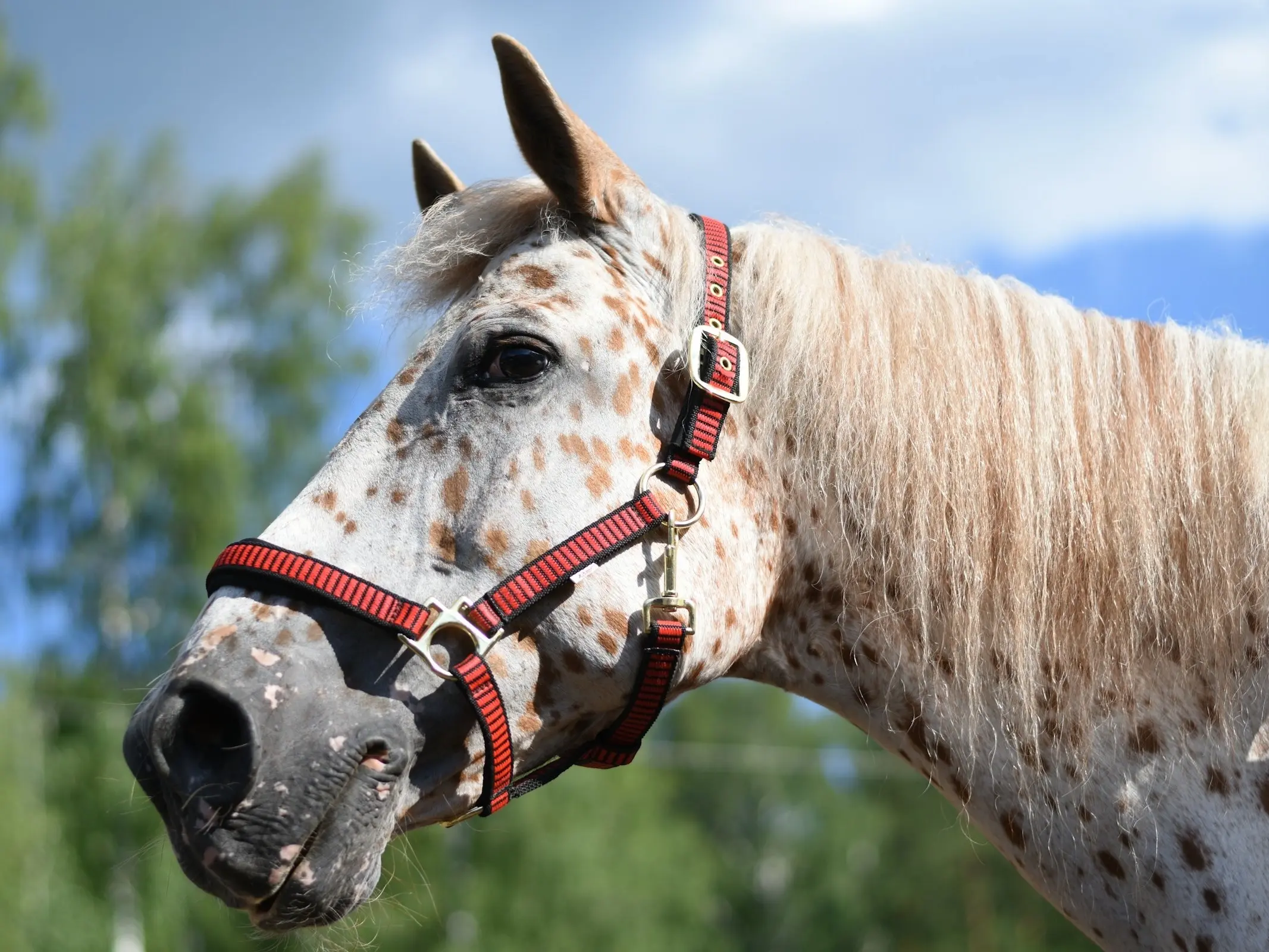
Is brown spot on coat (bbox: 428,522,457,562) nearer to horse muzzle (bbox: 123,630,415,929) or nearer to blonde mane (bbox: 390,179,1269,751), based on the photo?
horse muzzle (bbox: 123,630,415,929)

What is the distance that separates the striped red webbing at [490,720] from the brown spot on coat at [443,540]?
221 mm

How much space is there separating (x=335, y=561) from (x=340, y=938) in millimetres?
959

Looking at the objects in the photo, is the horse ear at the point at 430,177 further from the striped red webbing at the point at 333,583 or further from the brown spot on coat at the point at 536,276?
the striped red webbing at the point at 333,583

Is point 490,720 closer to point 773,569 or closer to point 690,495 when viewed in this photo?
point 690,495

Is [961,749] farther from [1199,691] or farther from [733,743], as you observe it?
[733,743]

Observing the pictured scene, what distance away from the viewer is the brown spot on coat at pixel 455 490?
7.80 ft

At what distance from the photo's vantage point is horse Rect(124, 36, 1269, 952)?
2.18 meters

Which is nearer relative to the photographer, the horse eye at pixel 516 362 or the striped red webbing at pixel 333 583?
the striped red webbing at pixel 333 583

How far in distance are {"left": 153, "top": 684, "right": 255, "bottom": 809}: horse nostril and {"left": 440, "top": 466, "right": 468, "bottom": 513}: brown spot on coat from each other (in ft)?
1.95

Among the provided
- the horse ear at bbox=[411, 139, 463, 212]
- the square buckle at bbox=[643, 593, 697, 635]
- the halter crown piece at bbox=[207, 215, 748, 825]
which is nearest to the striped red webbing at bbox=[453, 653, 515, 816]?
the halter crown piece at bbox=[207, 215, 748, 825]

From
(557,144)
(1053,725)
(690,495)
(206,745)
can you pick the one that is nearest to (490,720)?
(206,745)

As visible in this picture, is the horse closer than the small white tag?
Yes

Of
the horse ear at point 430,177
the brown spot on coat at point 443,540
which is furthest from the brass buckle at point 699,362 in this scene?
the horse ear at point 430,177

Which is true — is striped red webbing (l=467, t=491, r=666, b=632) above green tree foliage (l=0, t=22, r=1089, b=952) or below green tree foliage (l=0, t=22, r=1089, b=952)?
above
